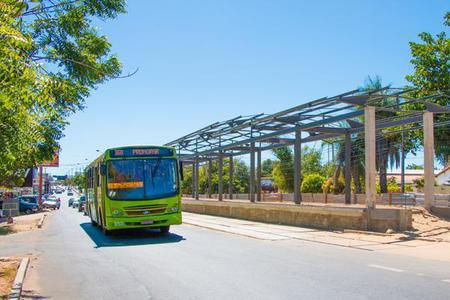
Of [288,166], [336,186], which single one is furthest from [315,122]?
[288,166]

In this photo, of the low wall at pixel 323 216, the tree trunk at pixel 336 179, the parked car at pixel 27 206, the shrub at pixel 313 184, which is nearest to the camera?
the low wall at pixel 323 216

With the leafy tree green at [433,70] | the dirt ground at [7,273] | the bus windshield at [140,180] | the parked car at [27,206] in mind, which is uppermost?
the leafy tree green at [433,70]

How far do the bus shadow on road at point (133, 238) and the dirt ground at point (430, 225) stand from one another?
25.5ft

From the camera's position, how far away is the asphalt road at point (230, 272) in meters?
8.21

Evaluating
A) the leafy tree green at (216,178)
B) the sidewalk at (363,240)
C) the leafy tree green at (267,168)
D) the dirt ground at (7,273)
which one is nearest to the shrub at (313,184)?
the leafy tree green at (216,178)

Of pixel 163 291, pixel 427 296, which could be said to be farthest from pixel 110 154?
pixel 427 296

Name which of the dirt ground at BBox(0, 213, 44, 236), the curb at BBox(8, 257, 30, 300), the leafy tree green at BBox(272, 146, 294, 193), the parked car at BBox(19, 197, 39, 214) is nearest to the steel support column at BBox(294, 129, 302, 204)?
the dirt ground at BBox(0, 213, 44, 236)

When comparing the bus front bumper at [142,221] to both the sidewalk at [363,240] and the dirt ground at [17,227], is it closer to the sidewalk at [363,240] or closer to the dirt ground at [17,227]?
the sidewalk at [363,240]

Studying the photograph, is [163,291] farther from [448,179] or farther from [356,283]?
[448,179]

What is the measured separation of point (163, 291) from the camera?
846 cm

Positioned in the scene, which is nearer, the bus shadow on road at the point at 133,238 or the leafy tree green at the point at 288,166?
the bus shadow on road at the point at 133,238

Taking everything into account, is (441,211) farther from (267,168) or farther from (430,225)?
(267,168)

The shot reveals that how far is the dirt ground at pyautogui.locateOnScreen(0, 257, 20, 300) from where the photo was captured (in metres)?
8.75

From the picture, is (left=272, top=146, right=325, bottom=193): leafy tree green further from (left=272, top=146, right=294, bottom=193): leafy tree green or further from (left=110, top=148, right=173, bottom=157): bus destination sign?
(left=110, top=148, right=173, bottom=157): bus destination sign
